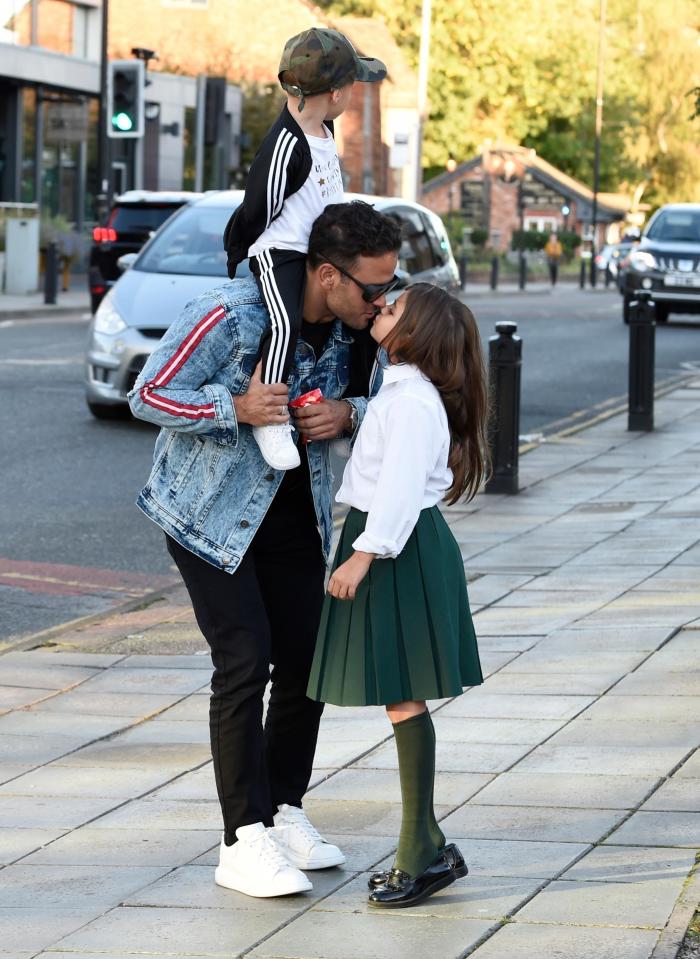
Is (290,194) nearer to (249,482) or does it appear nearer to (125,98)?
(249,482)

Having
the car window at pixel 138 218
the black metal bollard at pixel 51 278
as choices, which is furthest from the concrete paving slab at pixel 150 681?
the black metal bollard at pixel 51 278

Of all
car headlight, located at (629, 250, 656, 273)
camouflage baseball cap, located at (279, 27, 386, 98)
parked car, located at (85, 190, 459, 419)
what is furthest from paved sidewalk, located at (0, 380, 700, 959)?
car headlight, located at (629, 250, 656, 273)

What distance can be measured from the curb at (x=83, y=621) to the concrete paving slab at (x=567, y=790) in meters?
2.65

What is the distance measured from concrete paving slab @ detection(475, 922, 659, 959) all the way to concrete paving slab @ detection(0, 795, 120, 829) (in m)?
1.45

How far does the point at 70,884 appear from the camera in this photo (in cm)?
423

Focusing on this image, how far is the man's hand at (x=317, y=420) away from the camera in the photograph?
4129 millimetres

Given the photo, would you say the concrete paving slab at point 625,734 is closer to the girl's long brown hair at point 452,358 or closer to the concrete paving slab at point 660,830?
the concrete paving slab at point 660,830

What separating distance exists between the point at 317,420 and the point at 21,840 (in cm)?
137

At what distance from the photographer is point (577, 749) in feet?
17.3

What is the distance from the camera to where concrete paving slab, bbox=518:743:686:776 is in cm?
502

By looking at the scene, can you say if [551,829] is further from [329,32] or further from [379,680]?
[329,32]

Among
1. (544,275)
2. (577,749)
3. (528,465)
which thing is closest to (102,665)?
(577,749)

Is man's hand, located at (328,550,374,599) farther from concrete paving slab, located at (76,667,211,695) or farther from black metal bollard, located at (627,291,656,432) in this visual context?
black metal bollard, located at (627,291,656,432)

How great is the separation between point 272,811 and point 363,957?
74 cm
